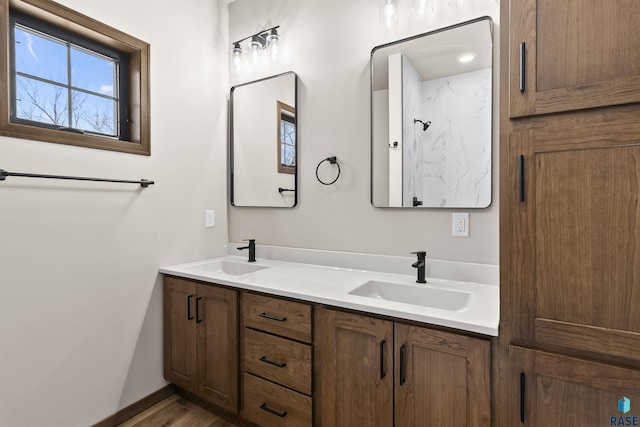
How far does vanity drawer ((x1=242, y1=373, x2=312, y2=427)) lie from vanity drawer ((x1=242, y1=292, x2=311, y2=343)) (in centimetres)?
27

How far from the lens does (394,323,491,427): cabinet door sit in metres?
1.12

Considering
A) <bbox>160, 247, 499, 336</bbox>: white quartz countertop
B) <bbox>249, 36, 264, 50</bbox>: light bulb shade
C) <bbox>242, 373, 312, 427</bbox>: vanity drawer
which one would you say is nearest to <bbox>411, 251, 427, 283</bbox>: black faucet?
<bbox>160, 247, 499, 336</bbox>: white quartz countertop

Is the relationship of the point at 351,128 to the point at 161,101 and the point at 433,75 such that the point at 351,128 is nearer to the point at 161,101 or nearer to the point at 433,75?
the point at 433,75

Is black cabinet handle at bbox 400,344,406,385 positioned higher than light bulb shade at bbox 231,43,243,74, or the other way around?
light bulb shade at bbox 231,43,243,74

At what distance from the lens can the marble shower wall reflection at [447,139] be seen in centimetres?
163

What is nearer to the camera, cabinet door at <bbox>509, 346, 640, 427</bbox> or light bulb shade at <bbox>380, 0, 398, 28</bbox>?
cabinet door at <bbox>509, 346, 640, 427</bbox>

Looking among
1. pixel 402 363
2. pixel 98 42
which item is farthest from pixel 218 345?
pixel 98 42

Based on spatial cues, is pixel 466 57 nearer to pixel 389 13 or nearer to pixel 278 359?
pixel 389 13

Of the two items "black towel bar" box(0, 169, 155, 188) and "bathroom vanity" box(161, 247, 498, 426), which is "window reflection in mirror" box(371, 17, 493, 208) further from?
"black towel bar" box(0, 169, 155, 188)

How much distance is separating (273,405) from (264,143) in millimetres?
1618

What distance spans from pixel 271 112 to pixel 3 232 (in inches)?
61.9

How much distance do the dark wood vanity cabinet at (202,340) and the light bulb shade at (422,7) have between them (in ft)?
5.76

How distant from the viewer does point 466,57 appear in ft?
5.45

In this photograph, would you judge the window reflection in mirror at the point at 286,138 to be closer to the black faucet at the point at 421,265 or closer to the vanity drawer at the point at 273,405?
the black faucet at the point at 421,265
